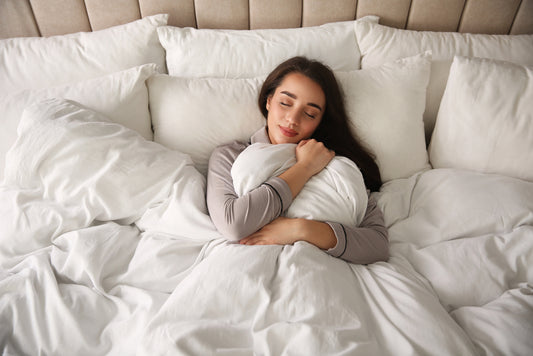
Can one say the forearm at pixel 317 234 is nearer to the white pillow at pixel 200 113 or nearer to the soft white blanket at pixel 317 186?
the soft white blanket at pixel 317 186

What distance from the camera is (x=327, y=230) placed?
924mm

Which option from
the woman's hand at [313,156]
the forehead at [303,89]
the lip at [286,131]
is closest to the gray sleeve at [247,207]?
the woman's hand at [313,156]

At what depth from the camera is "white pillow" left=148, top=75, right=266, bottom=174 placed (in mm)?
1241

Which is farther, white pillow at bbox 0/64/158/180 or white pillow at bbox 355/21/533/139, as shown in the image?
white pillow at bbox 355/21/533/139

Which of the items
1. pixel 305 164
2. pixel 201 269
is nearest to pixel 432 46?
pixel 305 164

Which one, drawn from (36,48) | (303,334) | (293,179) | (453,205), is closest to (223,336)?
(303,334)

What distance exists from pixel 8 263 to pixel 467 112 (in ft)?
5.66

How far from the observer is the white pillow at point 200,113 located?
1.24m

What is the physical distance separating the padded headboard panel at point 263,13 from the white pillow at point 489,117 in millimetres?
433

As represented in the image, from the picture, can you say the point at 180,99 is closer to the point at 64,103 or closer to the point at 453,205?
the point at 64,103

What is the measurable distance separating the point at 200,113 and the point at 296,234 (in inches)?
26.0

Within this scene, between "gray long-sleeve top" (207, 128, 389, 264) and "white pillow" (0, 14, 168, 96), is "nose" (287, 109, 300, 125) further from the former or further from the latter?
"white pillow" (0, 14, 168, 96)

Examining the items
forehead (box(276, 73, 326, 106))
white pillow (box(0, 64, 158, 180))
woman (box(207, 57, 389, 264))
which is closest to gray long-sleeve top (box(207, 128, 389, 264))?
woman (box(207, 57, 389, 264))

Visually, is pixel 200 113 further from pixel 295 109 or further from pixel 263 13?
pixel 263 13
